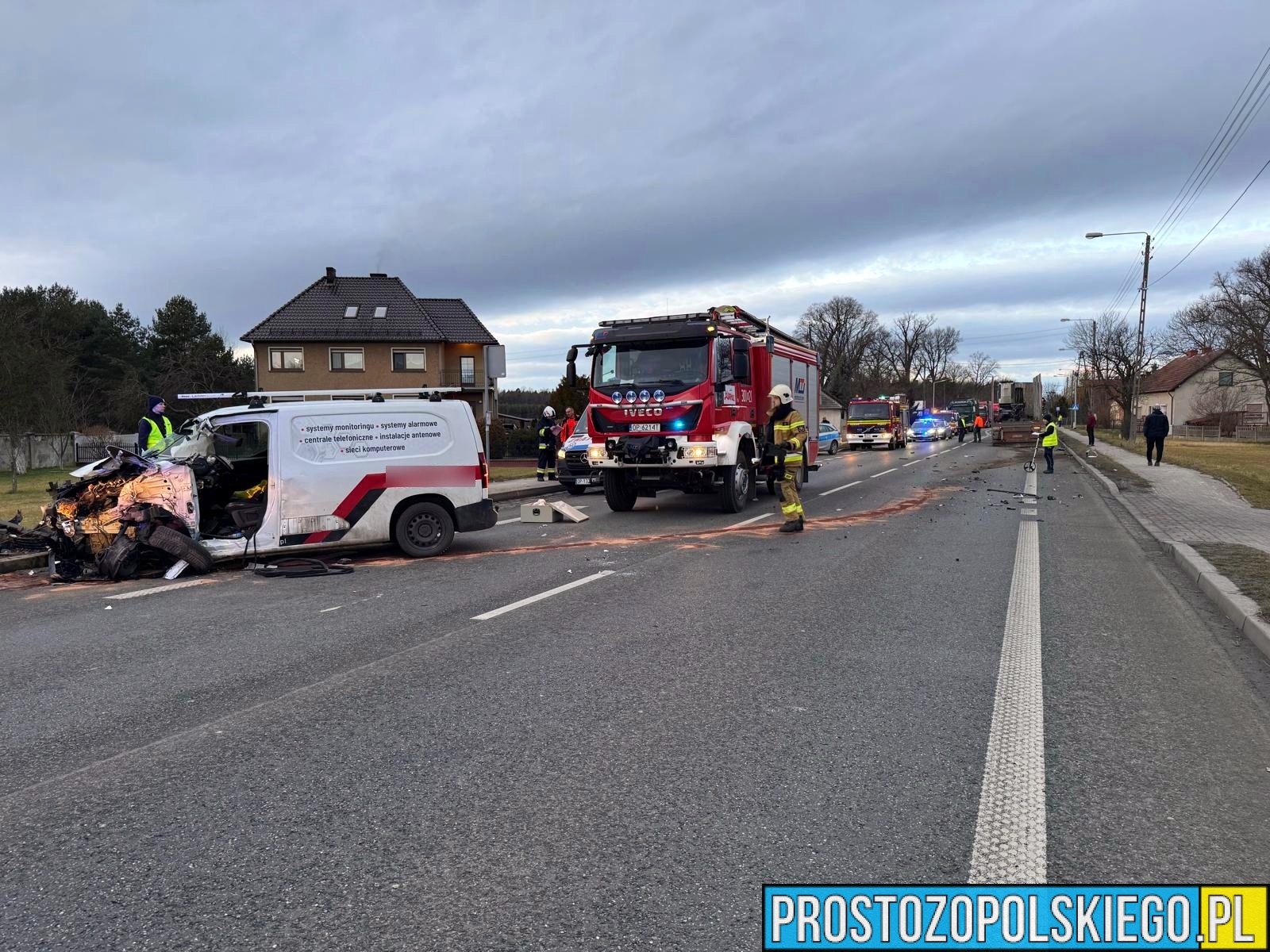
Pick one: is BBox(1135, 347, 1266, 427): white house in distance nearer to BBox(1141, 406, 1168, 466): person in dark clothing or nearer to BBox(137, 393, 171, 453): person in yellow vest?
BBox(1141, 406, 1168, 466): person in dark clothing

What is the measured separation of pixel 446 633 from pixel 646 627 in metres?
1.42

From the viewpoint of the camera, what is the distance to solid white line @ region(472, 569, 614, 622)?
651 centimetres

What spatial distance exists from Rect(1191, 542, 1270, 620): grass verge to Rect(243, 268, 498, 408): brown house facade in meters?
35.0

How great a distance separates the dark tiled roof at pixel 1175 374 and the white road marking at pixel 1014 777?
78.1 m

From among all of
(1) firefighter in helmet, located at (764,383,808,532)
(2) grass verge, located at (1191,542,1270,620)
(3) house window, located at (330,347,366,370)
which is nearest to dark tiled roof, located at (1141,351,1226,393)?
(3) house window, located at (330,347,366,370)

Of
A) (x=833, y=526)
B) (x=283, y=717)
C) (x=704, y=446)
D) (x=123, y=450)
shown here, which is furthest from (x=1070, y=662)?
(x=123, y=450)

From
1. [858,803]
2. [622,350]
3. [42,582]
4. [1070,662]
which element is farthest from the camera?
[622,350]

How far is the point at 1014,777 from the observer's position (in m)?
3.53

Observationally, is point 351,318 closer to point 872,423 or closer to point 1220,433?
point 872,423

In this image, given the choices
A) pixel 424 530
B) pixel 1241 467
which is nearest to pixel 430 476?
pixel 424 530

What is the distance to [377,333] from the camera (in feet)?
140

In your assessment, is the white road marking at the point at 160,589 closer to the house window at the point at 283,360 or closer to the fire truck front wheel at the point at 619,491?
the fire truck front wheel at the point at 619,491

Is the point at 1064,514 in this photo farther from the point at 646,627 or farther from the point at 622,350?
the point at 646,627

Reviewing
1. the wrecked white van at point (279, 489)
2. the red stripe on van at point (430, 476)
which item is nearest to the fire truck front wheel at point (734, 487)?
the wrecked white van at point (279, 489)
